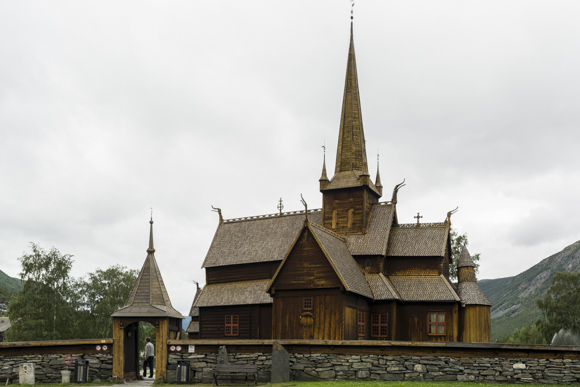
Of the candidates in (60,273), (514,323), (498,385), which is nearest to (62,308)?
(60,273)

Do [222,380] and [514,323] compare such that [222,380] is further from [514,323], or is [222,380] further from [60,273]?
[514,323]

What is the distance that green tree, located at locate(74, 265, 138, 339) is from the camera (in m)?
68.6

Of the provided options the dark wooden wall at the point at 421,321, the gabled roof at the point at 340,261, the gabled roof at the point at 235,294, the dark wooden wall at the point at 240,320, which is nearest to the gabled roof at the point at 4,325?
the gabled roof at the point at 235,294

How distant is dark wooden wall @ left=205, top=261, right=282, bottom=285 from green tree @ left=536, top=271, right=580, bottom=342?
37.6 m

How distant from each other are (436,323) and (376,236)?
6867 mm

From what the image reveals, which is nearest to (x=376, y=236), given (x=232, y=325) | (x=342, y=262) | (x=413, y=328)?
(x=342, y=262)

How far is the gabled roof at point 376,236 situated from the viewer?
41281 mm

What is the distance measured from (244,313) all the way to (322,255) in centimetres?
1076

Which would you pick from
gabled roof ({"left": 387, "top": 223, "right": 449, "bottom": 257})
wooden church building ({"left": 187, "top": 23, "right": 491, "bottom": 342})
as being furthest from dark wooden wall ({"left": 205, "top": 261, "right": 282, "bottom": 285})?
gabled roof ({"left": 387, "top": 223, "right": 449, "bottom": 257})

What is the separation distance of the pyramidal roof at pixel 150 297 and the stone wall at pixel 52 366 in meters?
2.21

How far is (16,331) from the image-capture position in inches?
2458

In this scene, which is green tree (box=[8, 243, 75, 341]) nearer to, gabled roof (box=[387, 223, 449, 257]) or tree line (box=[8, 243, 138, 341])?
tree line (box=[8, 243, 138, 341])

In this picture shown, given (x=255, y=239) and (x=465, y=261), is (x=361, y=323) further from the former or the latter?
(x=255, y=239)

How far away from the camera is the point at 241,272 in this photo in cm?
4697
